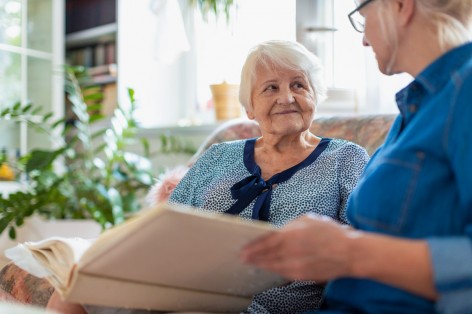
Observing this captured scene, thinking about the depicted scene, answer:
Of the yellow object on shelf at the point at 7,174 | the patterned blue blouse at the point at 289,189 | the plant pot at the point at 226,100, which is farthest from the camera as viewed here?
the yellow object on shelf at the point at 7,174

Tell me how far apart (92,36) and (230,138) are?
249 centimetres

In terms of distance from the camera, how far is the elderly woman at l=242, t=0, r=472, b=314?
2.59 feet

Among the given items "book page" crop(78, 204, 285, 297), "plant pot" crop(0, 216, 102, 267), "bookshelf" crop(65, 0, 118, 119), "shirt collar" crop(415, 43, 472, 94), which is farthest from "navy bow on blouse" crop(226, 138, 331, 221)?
"bookshelf" crop(65, 0, 118, 119)

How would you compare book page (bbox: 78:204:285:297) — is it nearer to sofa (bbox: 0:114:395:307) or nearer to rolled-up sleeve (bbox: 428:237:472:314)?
rolled-up sleeve (bbox: 428:237:472:314)

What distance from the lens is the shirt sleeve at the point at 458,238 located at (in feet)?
2.55

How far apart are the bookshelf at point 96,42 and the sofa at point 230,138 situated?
7.12 ft

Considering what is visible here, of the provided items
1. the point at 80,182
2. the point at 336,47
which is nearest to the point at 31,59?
the point at 80,182

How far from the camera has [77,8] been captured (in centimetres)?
441

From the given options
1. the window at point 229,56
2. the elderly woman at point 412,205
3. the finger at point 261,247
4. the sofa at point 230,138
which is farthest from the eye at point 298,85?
the window at point 229,56

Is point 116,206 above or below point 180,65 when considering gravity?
below

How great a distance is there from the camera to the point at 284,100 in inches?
62.8

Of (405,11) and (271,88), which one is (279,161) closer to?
(271,88)

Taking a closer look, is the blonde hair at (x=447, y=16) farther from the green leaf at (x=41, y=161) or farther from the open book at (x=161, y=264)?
the green leaf at (x=41, y=161)

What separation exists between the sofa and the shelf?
7.29 ft
